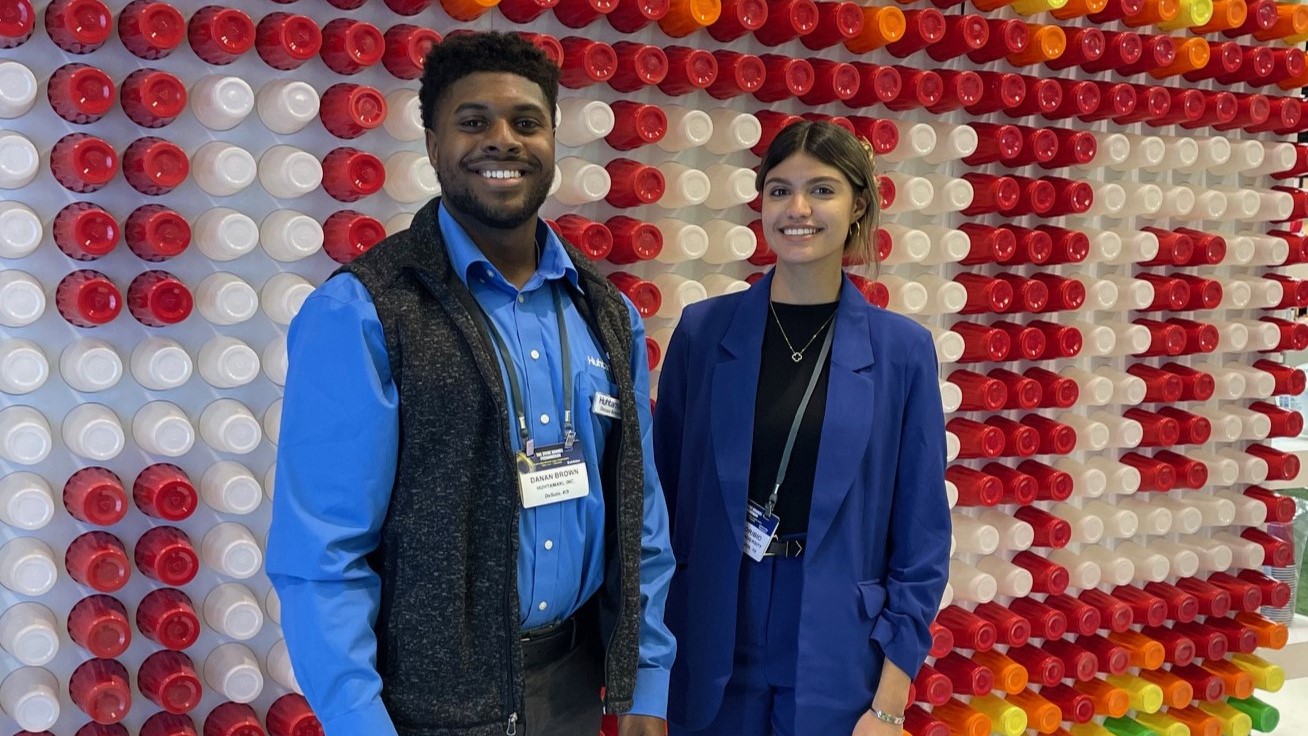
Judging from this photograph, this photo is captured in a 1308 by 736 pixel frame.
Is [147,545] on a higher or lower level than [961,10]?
lower

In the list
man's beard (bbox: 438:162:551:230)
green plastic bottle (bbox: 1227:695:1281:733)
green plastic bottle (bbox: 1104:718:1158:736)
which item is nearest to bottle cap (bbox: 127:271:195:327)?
man's beard (bbox: 438:162:551:230)

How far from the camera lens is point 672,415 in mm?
2041

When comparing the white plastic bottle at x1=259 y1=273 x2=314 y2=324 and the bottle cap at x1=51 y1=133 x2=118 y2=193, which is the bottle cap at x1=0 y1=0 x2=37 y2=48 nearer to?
the bottle cap at x1=51 y1=133 x2=118 y2=193

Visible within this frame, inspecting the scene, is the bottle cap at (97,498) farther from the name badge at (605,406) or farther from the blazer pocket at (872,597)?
the blazer pocket at (872,597)

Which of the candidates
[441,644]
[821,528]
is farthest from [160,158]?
[821,528]

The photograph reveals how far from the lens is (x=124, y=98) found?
195 centimetres

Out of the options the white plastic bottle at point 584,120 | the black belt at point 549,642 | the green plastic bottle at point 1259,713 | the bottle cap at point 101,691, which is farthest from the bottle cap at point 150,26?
the green plastic bottle at point 1259,713

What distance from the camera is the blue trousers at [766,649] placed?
1876 mm

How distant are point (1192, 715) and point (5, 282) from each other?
3.09m

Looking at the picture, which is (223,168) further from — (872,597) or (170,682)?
(872,597)

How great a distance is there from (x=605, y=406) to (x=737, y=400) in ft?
1.21

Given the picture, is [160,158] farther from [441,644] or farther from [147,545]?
[441,644]

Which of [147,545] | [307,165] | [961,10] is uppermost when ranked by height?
[961,10]

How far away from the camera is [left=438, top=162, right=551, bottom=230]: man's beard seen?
1.44 metres
